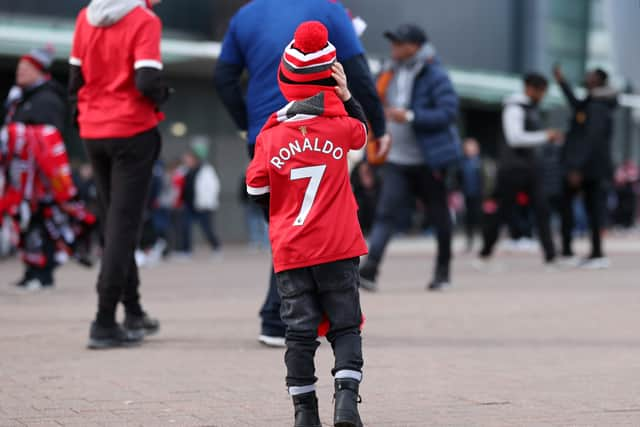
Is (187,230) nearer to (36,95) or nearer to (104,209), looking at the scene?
(36,95)

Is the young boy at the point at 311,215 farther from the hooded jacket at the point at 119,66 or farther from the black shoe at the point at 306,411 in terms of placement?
the hooded jacket at the point at 119,66

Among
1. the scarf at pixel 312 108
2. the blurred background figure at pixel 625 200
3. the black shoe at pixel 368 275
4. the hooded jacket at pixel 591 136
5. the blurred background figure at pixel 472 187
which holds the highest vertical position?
the scarf at pixel 312 108

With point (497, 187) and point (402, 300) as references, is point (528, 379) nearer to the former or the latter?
point (402, 300)

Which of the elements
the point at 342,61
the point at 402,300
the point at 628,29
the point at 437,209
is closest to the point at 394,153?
the point at 437,209

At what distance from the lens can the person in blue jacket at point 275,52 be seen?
21.4 ft

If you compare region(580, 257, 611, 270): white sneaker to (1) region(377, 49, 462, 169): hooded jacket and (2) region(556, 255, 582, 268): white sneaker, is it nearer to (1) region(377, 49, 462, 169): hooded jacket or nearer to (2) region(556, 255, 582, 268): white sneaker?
(2) region(556, 255, 582, 268): white sneaker

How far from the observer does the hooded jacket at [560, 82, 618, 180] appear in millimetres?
13305

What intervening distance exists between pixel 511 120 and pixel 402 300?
13.5ft

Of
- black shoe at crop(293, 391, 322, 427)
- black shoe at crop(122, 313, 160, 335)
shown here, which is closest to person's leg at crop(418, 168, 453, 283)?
black shoe at crop(122, 313, 160, 335)

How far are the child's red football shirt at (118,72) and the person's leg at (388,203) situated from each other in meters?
3.43

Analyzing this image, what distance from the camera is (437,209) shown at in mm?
10125

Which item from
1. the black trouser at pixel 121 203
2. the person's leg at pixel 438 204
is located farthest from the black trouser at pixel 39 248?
the black trouser at pixel 121 203

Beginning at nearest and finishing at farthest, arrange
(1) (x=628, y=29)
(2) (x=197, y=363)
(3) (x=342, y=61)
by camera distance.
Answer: (1) (x=628, y=29) → (2) (x=197, y=363) → (3) (x=342, y=61)

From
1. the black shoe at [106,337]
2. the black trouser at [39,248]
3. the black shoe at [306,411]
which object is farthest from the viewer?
the black trouser at [39,248]
